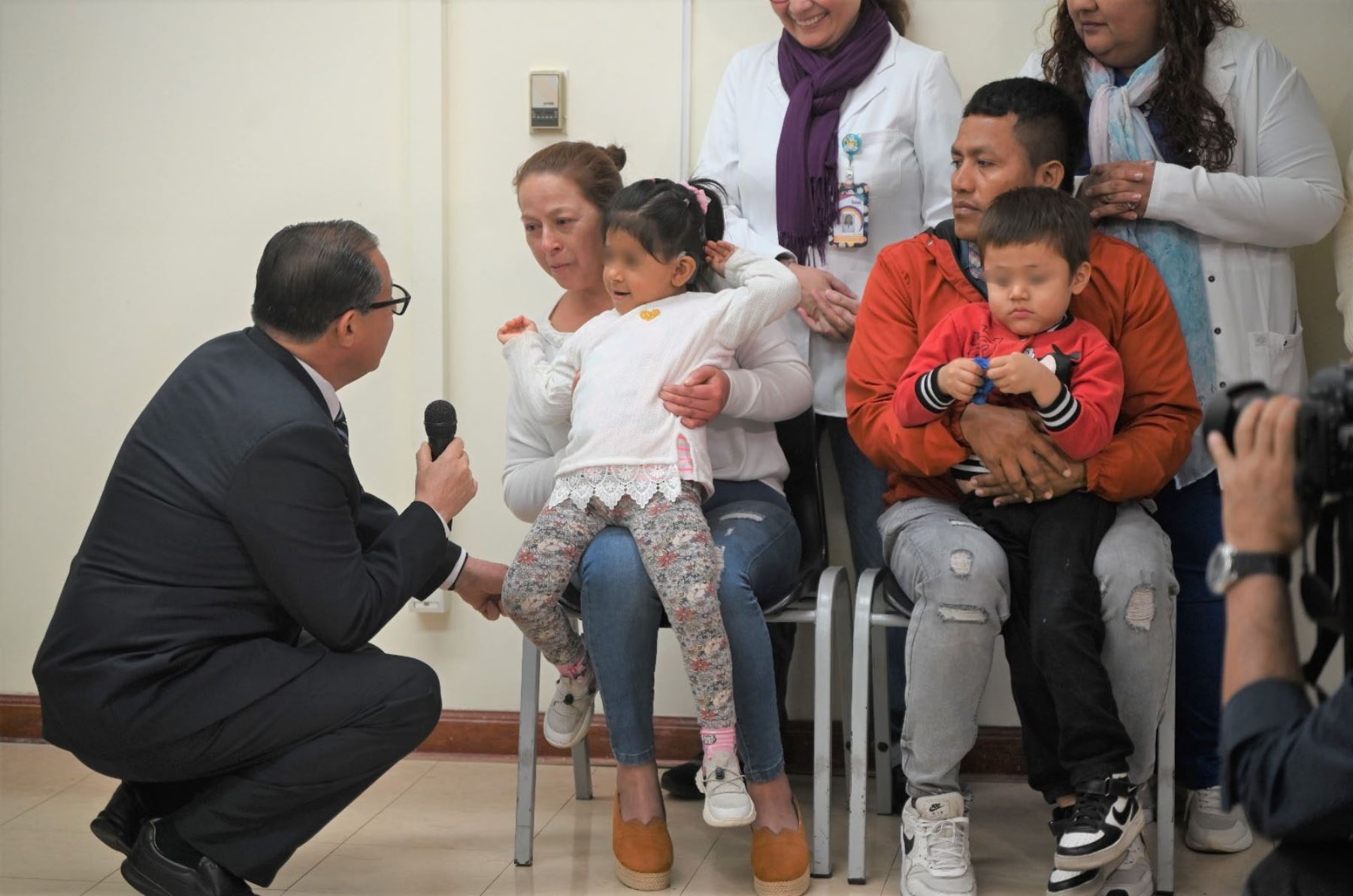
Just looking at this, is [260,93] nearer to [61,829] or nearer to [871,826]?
[61,829]

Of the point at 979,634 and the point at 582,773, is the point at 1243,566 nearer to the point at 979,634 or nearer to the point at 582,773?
the point at 979,634

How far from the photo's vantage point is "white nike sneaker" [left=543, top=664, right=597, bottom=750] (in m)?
2.59

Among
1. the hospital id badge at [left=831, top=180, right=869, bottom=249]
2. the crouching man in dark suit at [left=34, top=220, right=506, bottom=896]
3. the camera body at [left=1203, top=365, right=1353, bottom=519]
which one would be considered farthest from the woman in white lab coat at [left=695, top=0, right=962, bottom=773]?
the camera body at [left=1203, top=365, right=1353, bottom=519]

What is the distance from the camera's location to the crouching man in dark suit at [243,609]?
2.10 m

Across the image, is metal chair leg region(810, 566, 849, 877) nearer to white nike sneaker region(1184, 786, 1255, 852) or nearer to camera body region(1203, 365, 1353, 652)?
white nike sneaker region(1184, 786, 1255, 852)

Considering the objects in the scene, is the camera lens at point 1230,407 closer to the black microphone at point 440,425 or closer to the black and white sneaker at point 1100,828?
the black and white sneaker at point 1100,828

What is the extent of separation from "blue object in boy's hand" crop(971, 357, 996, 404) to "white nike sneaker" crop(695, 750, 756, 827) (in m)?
0.72

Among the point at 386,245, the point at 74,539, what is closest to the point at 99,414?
the point at 74,539

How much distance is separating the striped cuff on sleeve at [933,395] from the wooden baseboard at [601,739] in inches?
39.9

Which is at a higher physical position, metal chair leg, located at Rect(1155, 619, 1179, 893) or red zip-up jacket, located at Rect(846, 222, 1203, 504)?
red zip-up jacket, located at Rect(846, 222, 1203, 504)

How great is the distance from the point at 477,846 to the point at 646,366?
973 mm

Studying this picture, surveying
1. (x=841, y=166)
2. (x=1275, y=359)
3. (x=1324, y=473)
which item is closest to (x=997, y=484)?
(x=1275, y=359)

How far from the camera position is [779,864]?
2.39m

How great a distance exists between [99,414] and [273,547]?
1.51m
